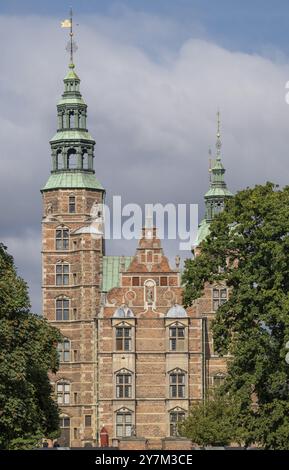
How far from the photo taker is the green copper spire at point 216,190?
122938mm

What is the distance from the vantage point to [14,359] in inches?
2181

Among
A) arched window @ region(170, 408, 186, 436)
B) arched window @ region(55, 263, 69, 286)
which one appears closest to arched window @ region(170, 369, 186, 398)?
arched window @ region(170, 408, 186, 436)

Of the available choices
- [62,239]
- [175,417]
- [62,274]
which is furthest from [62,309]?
[175,417]

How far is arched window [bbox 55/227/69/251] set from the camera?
112625 millimetres

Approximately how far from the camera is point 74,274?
112 m

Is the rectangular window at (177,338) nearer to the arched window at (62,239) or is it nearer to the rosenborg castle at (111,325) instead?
the rosenborg castle at (111,325)

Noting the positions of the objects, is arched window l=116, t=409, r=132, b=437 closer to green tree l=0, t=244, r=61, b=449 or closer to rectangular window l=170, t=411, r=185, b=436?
rectangular window l=170, t=411, r=185, b=436

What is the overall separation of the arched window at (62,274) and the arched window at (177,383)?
10.2 metres

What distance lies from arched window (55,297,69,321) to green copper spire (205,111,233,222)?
1492cm

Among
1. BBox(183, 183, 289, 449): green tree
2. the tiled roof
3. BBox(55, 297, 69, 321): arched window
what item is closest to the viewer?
BBox(183, 183, 289, 449): green tree

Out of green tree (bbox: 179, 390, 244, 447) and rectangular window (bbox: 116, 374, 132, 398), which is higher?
rectangular window (bbox: 116, 374, 132, 398)

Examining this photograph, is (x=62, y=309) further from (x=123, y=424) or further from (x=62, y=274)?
(x=123, y=424)

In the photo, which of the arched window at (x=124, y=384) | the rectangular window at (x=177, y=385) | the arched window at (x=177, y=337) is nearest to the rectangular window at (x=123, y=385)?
the arched window at (x=124, y=384)
